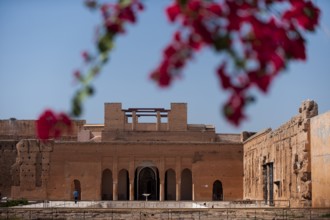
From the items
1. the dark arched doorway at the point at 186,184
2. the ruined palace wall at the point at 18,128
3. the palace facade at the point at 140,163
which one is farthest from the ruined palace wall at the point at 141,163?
the ruined palace wall at the point at 18,128

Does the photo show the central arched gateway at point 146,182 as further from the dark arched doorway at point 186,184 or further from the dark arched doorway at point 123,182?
the dark arched doorway at point 186,184

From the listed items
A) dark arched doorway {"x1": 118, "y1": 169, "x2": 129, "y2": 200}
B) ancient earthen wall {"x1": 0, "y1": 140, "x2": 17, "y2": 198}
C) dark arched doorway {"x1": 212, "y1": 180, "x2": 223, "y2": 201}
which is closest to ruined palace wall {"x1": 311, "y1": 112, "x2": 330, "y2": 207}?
dark arched doorway {"x1": 212, "y1": 180, "x2": 223, "y2": 201}

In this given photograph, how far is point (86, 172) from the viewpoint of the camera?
38.6 m

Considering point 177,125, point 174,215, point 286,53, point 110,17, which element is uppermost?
point 177,125

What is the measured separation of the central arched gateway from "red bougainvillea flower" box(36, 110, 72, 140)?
37848mm

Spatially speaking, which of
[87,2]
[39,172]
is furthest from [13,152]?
[87,2]

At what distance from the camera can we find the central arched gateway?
41344 millimetres

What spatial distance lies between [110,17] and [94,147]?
36.5 metres

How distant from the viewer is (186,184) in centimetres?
4069

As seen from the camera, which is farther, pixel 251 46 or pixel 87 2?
pixel 87 2

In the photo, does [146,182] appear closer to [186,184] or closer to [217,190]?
[186,184]

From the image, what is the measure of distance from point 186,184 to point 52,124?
37864 millimetres

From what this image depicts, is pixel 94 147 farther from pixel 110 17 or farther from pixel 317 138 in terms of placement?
pixel 110 17

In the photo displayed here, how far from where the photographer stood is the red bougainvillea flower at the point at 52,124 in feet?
10.3
